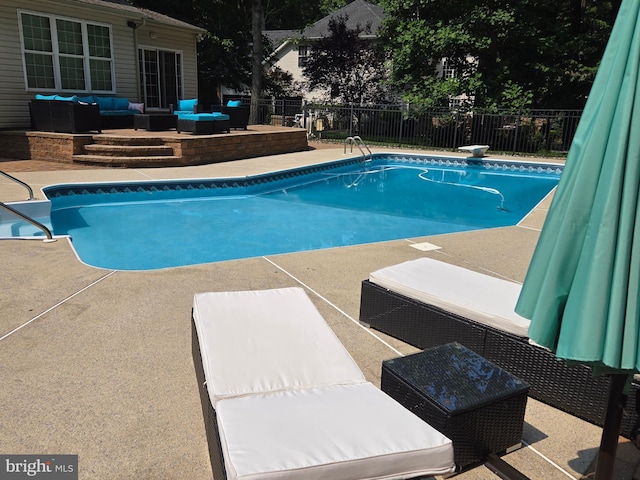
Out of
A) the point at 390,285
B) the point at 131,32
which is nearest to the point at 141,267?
the point at 390,285

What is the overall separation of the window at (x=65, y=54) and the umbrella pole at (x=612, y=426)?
14.1 meters

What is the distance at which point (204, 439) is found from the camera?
97.2 inches

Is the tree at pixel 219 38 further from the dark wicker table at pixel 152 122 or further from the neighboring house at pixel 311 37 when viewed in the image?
the dark wicker table at pixel 152 122

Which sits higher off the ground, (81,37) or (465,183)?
(81,37)

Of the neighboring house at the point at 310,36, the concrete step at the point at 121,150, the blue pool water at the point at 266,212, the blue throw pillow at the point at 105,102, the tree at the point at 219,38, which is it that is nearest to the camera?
the blue pool water at the point at 266,212

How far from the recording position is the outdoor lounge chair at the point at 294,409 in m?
1.69

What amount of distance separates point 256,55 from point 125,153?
10.0 metres

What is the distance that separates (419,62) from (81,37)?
1088cm

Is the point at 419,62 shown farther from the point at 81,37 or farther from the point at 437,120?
the point at 81,37

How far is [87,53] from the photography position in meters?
13.4

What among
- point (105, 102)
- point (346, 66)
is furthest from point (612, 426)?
point (346, 66)

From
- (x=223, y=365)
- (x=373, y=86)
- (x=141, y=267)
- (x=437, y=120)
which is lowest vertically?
(x=141, y=267)

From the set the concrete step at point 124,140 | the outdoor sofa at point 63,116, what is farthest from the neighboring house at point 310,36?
the outdoor sofa at point 63,116

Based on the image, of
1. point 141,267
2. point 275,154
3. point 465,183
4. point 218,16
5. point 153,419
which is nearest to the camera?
point 153,419
